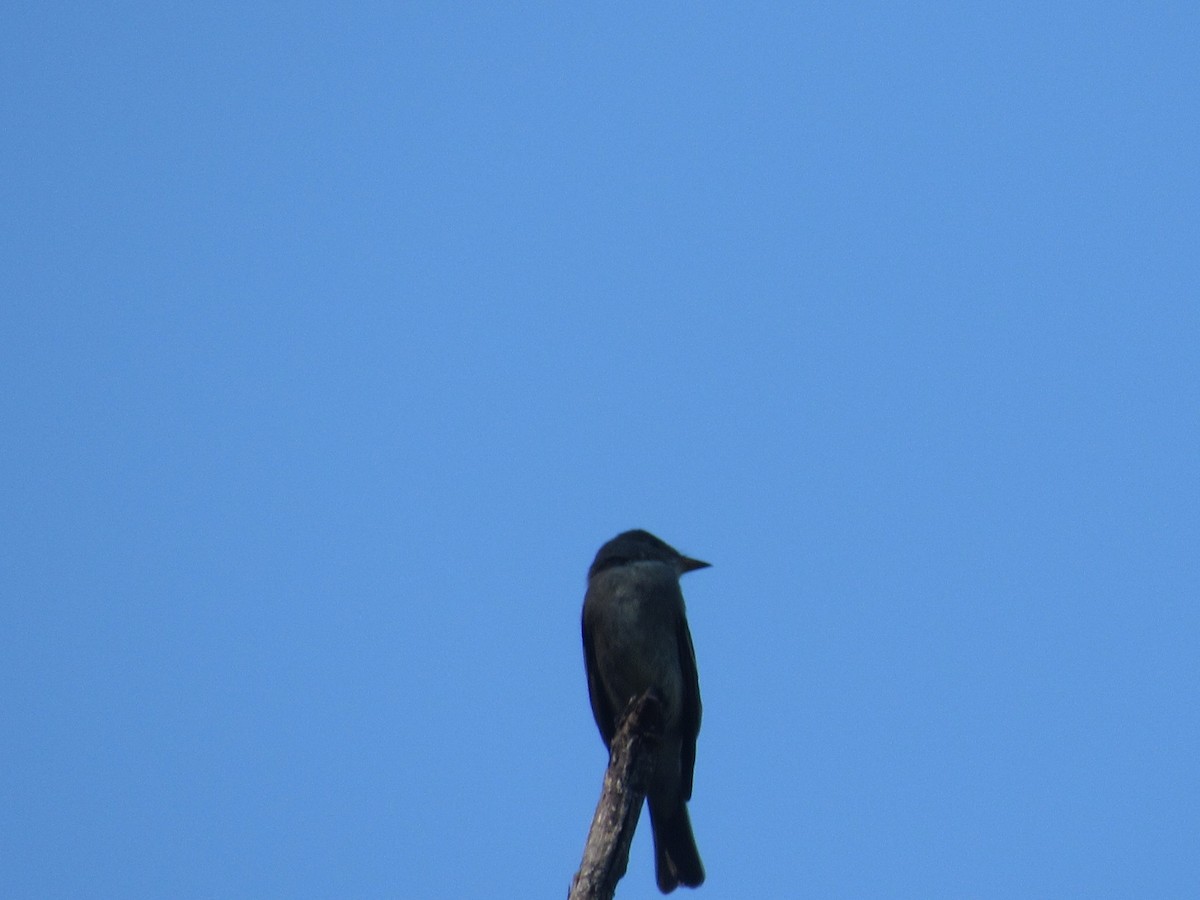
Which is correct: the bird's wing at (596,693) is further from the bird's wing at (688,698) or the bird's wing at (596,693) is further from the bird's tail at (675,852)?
the bird's tail at (675,852)

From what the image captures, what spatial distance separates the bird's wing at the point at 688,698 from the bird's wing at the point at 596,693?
55cm

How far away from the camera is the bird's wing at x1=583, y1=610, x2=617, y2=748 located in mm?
10797

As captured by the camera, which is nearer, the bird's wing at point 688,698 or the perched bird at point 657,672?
the perched bird at point 657,672

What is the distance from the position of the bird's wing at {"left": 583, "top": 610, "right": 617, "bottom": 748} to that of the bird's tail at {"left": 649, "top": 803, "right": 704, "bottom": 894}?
0.71 meters

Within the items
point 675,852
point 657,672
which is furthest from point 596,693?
point 675,852

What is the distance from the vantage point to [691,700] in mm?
10711

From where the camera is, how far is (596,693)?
10.8 metres

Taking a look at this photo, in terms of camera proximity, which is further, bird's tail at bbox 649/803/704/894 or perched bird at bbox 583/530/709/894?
bird's tail at bbox 649/803/704/894

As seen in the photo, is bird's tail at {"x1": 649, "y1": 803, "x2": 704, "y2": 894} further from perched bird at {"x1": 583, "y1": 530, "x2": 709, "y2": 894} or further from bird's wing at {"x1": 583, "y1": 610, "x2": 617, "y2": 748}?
bird's wing at {"x1": 583, "y1": 610, "x2": 617, "y2": 748}

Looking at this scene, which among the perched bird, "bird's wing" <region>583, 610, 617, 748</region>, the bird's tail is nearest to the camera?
the perched bird

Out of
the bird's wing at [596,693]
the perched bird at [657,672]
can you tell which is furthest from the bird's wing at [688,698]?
the bird's wing at [596,693]

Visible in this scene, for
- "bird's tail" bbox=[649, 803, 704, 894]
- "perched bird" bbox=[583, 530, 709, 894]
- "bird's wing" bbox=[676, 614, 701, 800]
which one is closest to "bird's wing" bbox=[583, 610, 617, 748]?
"perched bird" bbox=[583, 530, 709, 894]

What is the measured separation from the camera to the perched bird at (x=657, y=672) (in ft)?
34.2

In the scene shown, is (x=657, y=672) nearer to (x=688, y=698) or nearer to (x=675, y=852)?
(x=688, y=698)
